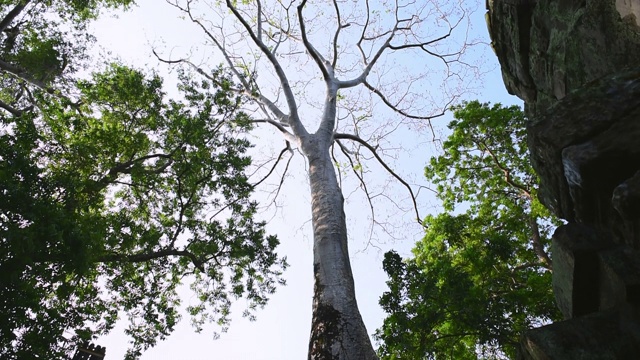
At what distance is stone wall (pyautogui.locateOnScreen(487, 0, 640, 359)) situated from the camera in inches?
90.8

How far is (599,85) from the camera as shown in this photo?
271 cm

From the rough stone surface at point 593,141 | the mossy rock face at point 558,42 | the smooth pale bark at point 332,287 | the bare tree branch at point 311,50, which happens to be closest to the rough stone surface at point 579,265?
the rough stone surface at point 593,141

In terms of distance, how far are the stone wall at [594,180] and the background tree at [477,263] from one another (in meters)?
1.82

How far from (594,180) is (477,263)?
499 centimetres

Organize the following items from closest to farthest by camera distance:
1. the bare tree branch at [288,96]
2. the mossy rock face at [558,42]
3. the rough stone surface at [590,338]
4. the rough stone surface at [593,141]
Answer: the rough stone surface at [590,338] → the rough stone surface at [593,141] → the mossy rock face at [558,42] → the bare tree branch at [288,96]

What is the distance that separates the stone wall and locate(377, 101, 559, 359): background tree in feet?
5.96

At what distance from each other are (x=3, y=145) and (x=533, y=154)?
546cm

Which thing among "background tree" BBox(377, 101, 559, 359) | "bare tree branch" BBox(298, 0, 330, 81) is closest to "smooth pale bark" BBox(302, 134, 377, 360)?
"background tree" BBox(377, 101, 559, 359)

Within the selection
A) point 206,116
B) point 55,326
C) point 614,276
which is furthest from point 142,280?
point 614,276

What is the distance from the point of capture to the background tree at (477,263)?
4.78 metres

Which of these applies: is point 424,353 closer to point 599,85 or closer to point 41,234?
point 599,85

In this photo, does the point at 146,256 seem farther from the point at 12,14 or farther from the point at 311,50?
the point at 12,14

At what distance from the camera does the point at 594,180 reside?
2.64 metres

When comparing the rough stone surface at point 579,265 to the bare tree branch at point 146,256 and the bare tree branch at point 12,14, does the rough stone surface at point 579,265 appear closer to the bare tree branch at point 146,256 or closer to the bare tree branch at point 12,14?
the bare tree branch at point 146,256
